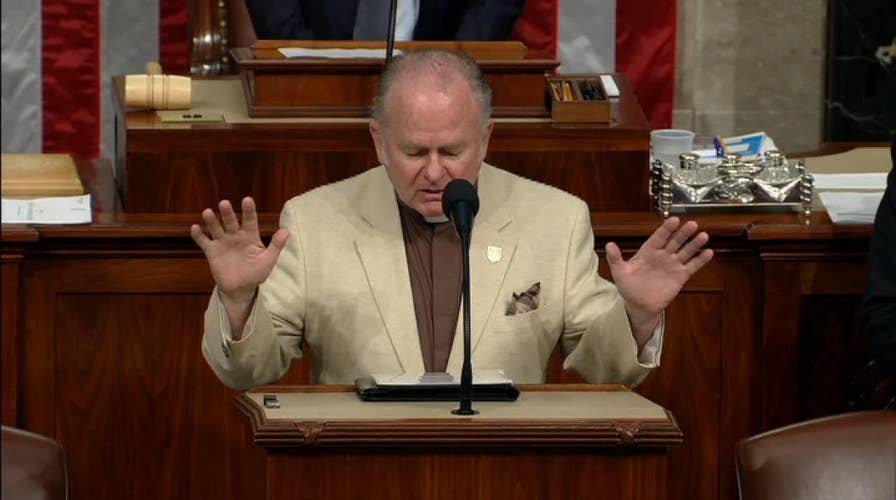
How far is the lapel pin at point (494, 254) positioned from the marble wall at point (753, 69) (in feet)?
10.9

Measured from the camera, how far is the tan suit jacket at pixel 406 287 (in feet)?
12.4

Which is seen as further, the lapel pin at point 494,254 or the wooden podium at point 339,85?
the wooden podium at point 339,85

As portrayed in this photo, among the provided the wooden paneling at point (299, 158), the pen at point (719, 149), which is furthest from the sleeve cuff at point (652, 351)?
the pen at point (719, 149)

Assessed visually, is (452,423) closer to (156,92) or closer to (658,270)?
(658,270)

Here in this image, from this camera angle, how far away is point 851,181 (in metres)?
4.94

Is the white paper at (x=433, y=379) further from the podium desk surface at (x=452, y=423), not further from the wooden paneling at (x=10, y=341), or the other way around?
the wooden paneling at (x=10, y=341)

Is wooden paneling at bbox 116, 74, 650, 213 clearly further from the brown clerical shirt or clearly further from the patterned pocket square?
the patterned pocket square

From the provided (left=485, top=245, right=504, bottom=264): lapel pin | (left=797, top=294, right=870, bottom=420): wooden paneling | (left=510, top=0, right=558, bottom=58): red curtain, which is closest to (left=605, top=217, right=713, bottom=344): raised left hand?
(left=485, top=245, right=504, bottom=264): lapel pin

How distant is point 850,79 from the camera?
23.4 ft

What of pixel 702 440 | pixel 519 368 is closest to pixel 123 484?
pixel 519 368

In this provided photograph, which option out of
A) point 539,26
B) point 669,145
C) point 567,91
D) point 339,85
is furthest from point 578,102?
point 539,26

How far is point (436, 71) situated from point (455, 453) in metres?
0.94

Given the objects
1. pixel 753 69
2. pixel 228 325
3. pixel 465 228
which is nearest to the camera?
pixel 465 228

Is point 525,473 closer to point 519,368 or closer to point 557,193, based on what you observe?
point 519,368
